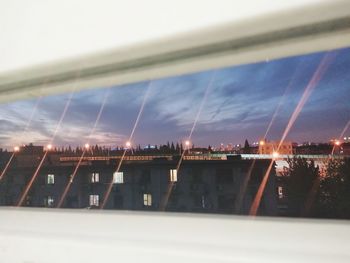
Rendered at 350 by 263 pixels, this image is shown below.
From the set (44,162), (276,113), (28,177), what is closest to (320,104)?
(276,113)

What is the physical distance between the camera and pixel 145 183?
1127 mm

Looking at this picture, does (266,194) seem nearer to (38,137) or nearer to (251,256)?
(251,256)

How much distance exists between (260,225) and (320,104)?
1.26 ft

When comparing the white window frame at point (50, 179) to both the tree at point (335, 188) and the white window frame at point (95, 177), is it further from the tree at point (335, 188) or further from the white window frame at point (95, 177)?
the tree at point (335, 188)

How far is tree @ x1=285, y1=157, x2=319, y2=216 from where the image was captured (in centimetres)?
80

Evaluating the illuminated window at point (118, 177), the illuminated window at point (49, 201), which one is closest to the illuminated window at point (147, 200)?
the illuminated window at point (118, 177)

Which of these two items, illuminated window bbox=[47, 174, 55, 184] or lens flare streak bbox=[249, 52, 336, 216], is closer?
lens flare streak bbox=[249, 52, 336, 216]

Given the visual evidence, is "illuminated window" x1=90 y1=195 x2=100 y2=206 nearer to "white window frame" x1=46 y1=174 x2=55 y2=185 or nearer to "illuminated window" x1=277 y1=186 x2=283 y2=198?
"white window frame" x1=46 y1=174 x2=55 y2=185

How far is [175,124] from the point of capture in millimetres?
1090

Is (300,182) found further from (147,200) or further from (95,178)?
(95,178)

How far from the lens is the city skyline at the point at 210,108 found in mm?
832

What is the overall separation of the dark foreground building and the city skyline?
0.08 metres

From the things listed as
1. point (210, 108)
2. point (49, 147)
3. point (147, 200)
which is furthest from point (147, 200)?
point (49, 147)

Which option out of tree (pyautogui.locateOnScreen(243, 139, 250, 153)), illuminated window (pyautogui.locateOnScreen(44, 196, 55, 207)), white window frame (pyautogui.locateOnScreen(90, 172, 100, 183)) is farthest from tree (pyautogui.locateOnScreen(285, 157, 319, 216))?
illuminated window (pyautogui.locateOnScreen(44, 196, 55, 207))
